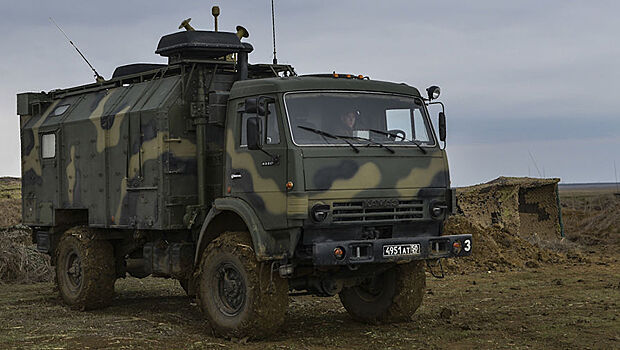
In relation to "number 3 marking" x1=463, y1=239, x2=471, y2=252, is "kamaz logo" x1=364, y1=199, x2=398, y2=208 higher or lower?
higher

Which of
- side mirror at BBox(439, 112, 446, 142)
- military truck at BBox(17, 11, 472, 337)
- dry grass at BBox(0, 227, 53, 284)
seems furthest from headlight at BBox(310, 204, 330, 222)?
dry grass at BBox(0, 227, 53, 284)

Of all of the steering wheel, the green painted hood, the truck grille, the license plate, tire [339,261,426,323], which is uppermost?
the steering wheel

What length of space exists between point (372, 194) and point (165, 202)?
2.96 meters

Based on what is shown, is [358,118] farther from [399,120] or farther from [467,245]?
[467,245]

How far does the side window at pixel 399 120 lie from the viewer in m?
10.2

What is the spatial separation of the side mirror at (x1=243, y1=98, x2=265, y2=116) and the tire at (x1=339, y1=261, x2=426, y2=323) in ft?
8.85

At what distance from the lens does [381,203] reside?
9602 mm

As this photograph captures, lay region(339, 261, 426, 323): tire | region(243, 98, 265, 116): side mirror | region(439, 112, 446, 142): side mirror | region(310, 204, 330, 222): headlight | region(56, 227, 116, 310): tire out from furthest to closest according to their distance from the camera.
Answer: region(56, 227, 116, 310): tire < region(339, 261, 426, 323): tire < region(439, 112, 446, 142): side mirror < region(243, 98, 265, 116): side mirror < region(310, 204, 330, 222): headlight

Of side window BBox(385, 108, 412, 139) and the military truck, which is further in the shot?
side window BBox(385, 108, 412, 139)

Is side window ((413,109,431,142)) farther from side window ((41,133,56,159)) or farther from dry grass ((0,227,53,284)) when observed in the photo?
dry grass ((0,227,53,284))

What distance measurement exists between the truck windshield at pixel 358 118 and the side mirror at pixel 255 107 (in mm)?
277

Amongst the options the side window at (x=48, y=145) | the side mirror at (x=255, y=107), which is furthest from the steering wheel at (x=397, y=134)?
the side window at (x=48, y=145)

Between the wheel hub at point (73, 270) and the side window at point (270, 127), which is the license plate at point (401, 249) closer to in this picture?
the side window at point (270, 127)

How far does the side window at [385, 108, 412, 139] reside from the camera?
1025 centimetres
